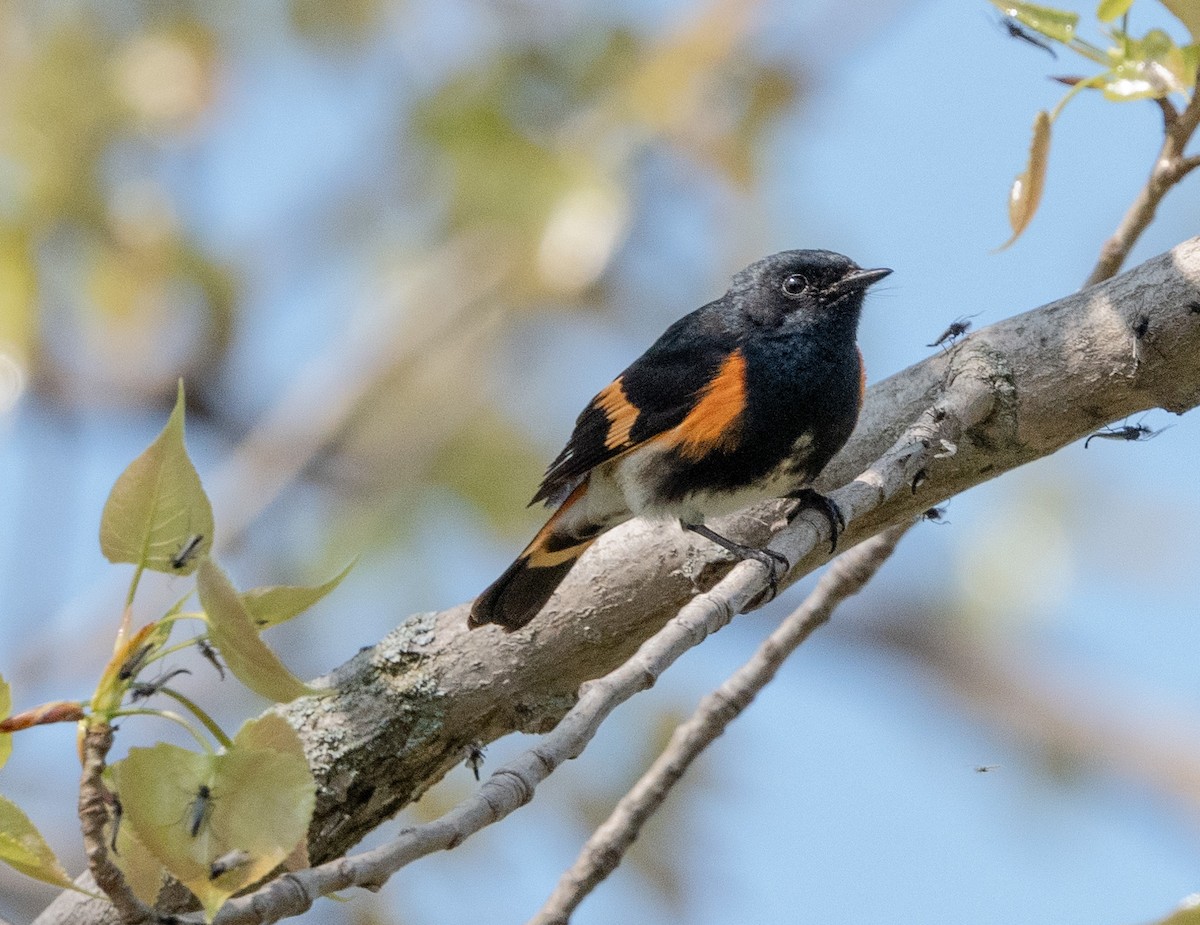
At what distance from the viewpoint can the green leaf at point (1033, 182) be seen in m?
2.04

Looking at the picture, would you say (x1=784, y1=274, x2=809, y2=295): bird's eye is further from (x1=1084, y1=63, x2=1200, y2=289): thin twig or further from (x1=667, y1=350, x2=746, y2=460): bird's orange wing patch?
(x1=1084, y1=63, x2=1200, y2=289): thin twig

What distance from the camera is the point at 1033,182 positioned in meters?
2.05

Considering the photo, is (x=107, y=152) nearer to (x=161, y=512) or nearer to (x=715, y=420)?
(x=715, y=420)

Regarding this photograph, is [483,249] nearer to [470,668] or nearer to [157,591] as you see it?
[157,591]

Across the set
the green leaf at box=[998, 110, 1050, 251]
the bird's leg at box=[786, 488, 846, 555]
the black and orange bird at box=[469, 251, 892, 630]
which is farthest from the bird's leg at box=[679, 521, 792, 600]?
the green leaf at box=[998, 110, 1050, 251]

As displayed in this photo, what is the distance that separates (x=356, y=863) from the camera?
1419 millimetres

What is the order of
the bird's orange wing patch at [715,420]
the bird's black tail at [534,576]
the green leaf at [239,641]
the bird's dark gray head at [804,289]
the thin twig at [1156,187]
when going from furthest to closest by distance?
the bird's dark gray head at [804,289]
the bird's orange wing patch at [715,420]
the bird's black tail at [534,576]
the thin twig at [1156,187]
the green leaf at [239,641]

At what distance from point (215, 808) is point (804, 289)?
2363 mm

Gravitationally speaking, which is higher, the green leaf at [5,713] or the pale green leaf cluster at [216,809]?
the green leaf at [5,713]

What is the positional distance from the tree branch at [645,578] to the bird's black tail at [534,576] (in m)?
0.04

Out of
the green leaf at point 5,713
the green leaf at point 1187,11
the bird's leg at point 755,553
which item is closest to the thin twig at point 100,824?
the green leaf at point 5,713

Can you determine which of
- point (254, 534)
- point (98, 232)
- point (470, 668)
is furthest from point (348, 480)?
point (470, 668)

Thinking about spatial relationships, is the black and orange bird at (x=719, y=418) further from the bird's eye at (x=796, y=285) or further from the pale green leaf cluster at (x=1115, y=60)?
the pale green leaf cluster at (x=1115, y=60)

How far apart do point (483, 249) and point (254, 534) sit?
1035mm
